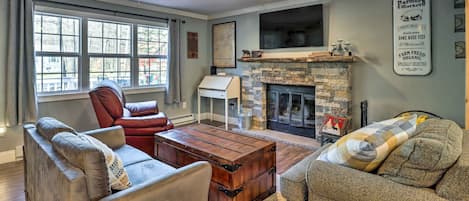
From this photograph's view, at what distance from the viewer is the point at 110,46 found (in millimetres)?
4617

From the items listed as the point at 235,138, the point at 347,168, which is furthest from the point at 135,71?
the point at 347,168

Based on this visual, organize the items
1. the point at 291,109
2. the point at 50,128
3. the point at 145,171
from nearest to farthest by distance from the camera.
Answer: the point at 50,128
the point at 145,171
the point at 291,109

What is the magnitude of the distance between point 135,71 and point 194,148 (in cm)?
300

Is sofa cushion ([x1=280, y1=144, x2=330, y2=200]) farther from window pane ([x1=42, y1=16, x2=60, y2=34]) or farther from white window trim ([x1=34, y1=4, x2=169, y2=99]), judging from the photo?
window pane ([x1=42, y1=16, x2=60, y2=34])

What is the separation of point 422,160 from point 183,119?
4.79 metres

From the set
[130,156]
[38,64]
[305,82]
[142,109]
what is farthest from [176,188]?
[38,64]

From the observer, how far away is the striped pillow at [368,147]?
4.83ft

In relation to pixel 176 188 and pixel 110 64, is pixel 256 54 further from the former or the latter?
pixel 176 188

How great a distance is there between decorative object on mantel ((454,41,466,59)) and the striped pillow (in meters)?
2.29

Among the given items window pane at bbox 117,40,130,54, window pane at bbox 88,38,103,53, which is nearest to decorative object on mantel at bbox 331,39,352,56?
window pane at bbox 117,40,130,54

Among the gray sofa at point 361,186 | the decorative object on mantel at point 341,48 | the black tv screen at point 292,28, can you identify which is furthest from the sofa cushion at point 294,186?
the black tv screen at point 292,28

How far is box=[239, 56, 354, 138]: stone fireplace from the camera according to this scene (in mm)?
4070

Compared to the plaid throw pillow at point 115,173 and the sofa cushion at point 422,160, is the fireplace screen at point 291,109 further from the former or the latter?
the plaid throw pillow at point 115,173

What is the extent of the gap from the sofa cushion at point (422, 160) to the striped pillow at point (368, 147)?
50 mm
